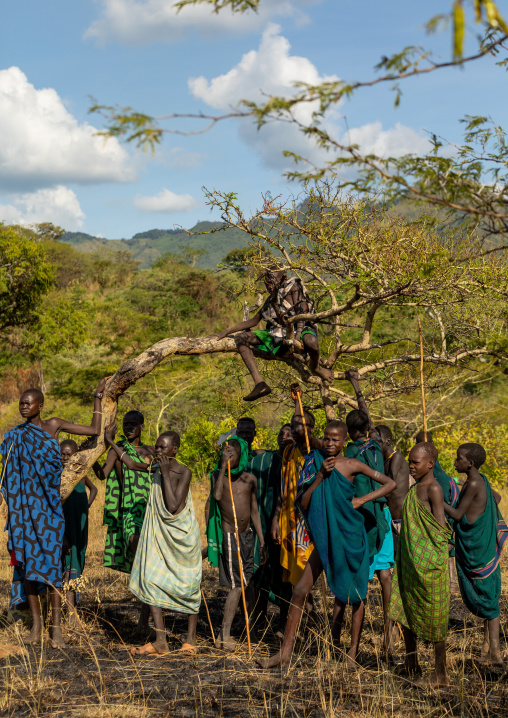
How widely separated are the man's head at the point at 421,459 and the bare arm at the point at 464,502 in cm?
82

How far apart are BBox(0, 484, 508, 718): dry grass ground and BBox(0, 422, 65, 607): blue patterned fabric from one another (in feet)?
1.95

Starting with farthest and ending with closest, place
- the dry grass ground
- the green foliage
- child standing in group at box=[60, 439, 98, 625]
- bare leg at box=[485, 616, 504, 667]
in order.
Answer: the green foliage → child standing in group at box=[60, 439, 98, 625] → bare leg at box=[485, 616, 504, 667] → the dry grass ground

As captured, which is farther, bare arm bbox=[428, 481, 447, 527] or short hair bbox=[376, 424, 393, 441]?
short hair bbox=[376, 424, 393, 441]

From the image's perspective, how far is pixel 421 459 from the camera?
396 cm

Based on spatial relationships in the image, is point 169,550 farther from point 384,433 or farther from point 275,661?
point 384,433

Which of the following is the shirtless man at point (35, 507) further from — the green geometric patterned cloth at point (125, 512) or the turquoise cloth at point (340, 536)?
the turquoise cloth at point (340, 536)

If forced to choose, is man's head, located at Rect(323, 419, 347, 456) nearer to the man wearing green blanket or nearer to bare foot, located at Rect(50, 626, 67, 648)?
the man wearing green blanket

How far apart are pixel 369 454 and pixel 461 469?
25.8 inches

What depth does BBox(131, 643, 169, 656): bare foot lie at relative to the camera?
4.51 m

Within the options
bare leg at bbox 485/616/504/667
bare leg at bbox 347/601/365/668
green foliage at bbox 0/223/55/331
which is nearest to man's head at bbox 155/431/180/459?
bare leg at bbox 347/601/365/668

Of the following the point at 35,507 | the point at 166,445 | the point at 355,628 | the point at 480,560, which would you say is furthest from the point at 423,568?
the point at 35,507

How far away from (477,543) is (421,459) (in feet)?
3.84

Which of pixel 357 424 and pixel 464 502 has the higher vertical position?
pixel 357 424

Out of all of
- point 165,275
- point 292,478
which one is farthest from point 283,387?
point 165,275
